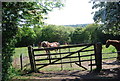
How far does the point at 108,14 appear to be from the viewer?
580 cm

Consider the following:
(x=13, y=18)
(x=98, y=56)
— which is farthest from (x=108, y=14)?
(x=13, y=18)

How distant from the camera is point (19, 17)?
454cm

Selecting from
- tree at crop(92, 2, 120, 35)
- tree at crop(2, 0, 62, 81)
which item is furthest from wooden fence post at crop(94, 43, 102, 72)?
tree at crop(2, 0, 62, 81)

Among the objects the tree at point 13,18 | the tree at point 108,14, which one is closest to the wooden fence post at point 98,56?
the tree at point 108,14

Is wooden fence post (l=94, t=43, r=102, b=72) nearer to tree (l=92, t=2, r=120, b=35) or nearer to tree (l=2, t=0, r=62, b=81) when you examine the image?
tree (l=92, t=2, r=120, b=35)

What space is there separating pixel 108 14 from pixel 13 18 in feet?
13.1

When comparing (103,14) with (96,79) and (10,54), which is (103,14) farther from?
(10,54)

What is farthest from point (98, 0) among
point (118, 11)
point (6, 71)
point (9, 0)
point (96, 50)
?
point (6, 71)

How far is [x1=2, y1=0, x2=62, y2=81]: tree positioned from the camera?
406cm

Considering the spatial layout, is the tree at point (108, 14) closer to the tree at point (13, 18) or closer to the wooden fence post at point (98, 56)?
the wooden fence post at point (98, 56)

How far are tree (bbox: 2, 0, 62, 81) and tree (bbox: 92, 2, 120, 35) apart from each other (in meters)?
2.49

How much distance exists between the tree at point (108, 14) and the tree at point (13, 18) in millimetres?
2493

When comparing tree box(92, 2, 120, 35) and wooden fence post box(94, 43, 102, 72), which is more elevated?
tree box(92, 2, 120, 35)

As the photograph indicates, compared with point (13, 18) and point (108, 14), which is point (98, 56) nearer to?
point (108, 14)
